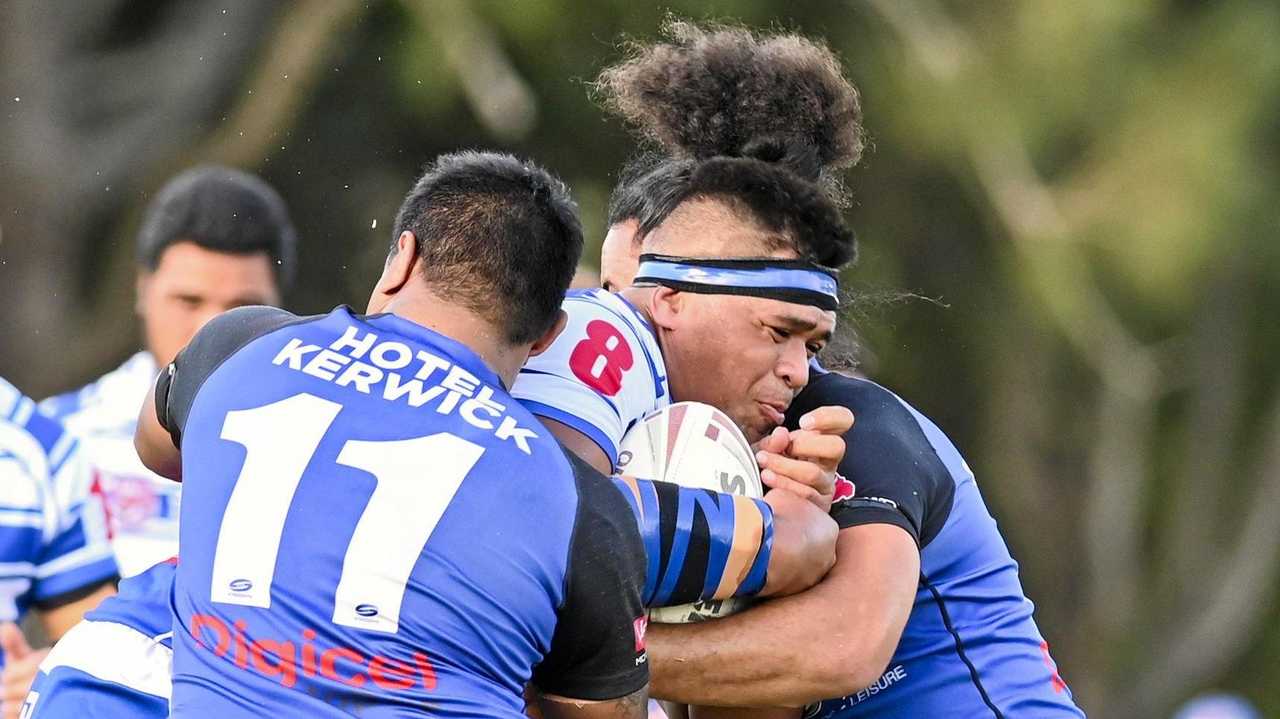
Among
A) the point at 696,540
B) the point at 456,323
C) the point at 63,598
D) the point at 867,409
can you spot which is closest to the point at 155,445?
the point at 456,323

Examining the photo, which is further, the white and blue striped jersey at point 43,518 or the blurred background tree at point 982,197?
the blurred background tree at point 982,197

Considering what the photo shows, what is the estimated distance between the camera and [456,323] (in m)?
3.68

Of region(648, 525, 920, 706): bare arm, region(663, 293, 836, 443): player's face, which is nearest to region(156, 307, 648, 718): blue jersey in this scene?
region(648, 525, 920, 706): bare arm

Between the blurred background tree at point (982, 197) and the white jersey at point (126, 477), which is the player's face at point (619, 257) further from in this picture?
the blurred background tree at point (982, 197)

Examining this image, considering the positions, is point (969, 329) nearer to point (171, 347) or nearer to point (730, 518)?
point (171, 347)

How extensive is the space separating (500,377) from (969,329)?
16153mm

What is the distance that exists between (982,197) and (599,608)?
1499 cm

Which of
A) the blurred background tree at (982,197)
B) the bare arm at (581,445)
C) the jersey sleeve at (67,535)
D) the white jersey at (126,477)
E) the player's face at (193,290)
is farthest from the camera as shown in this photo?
the blurred background tree at (982,197)

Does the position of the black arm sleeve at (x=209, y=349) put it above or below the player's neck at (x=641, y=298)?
below

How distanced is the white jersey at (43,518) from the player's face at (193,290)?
1184 millimetres

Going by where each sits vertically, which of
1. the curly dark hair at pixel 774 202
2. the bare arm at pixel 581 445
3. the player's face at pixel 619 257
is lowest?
the bare arm at pixel 581 445

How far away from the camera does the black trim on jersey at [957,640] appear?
14.4ft

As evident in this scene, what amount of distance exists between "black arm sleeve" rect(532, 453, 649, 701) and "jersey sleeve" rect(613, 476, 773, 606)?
74 mm

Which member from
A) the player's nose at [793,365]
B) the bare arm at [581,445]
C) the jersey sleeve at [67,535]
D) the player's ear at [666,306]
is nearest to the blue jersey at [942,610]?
the player's nose at [793,365]
